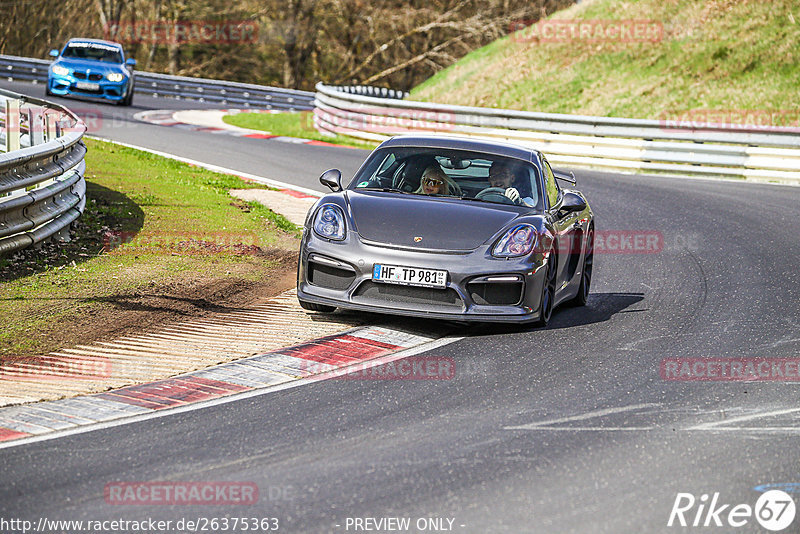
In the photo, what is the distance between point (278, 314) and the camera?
8.69 m

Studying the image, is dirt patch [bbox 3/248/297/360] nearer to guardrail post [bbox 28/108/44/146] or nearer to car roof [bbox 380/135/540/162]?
car roof [bbox 380/135/540/162]

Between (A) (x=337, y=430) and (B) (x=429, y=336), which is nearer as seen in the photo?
(A) (x=337, y=430)

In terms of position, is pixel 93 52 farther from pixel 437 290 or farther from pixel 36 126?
pixel 437 290

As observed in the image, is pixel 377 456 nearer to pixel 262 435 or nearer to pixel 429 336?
pixel 262 435

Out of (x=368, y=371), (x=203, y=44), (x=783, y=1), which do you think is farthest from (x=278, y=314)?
(x=203, y=44)

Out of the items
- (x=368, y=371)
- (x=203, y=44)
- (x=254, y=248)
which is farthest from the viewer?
(x=203, y=44)

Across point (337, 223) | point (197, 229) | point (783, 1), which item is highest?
point (783, 1)

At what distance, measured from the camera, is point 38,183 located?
34.3 feet

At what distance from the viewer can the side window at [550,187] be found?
365 inches

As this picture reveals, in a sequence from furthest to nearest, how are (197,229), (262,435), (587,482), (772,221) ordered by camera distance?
(772,221) < (197,229) < (262,435) < (587,482)

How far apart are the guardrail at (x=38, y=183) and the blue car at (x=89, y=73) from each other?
1530 cm

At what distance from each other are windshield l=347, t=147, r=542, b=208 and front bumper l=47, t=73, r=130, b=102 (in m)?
20.5

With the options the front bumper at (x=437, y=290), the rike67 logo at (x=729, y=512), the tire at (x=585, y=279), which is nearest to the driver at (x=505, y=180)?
the front bumper at (x=437, y=290)

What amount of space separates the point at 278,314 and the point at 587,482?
159 inches
